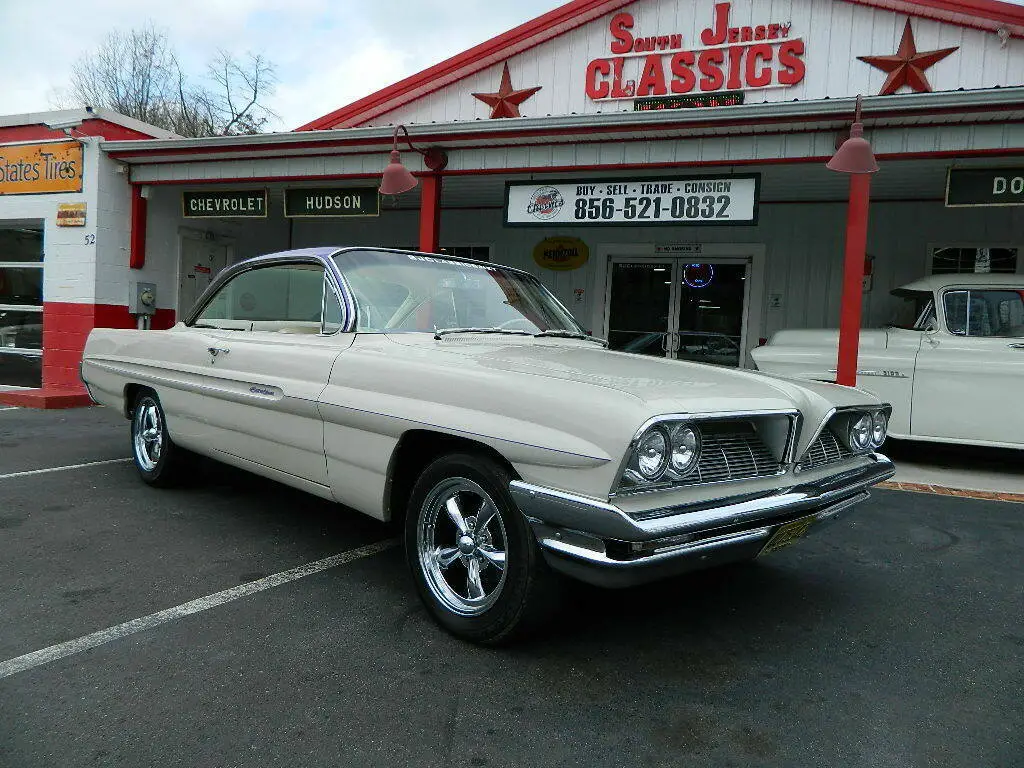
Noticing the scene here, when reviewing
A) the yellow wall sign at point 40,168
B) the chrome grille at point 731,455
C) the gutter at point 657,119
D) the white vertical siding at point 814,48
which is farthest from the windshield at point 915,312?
the yellow wall sign at point 40,168

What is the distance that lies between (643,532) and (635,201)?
5.64 m

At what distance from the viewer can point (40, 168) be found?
10.0 meters

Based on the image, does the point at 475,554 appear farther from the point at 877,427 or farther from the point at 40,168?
the point at 40,168

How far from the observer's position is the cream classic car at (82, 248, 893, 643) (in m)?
2.31

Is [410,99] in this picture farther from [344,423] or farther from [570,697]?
[570,697]

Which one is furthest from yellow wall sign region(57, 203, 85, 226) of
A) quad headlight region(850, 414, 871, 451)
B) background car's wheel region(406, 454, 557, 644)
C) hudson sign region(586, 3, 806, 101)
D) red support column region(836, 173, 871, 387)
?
quad headlight region(850, 414, 871, 451)

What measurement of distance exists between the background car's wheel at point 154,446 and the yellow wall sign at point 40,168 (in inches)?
245

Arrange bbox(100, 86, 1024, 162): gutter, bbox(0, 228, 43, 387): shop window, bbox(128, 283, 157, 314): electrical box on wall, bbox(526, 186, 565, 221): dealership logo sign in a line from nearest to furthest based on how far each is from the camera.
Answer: bbox(100, 86, 1024, 162): gutter → bbox(526, 186, 565, 221): dealership logo sign → bbox(128, 283, 157, 314): electrical box on wall → bbox(0, 228, 43, 387): shop window

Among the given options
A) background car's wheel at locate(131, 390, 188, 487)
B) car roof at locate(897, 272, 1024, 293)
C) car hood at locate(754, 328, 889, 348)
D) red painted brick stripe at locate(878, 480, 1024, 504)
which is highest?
car roof at locate(897, 272, 1024, 293)

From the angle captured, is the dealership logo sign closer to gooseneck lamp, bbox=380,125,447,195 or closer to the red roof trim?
gooseneck lamp, bbox=380,125,447,195

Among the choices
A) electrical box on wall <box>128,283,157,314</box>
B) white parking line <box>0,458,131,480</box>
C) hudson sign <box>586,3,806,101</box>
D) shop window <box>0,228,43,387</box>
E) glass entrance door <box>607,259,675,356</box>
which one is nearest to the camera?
white parking line <box>0,458,131,480</box>

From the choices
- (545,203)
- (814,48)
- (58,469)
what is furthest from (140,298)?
(814,48)

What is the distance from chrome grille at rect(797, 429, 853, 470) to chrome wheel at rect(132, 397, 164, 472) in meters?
3.87

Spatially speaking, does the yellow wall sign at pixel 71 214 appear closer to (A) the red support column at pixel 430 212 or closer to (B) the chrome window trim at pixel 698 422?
(A) the red support column at pixel 430 212
